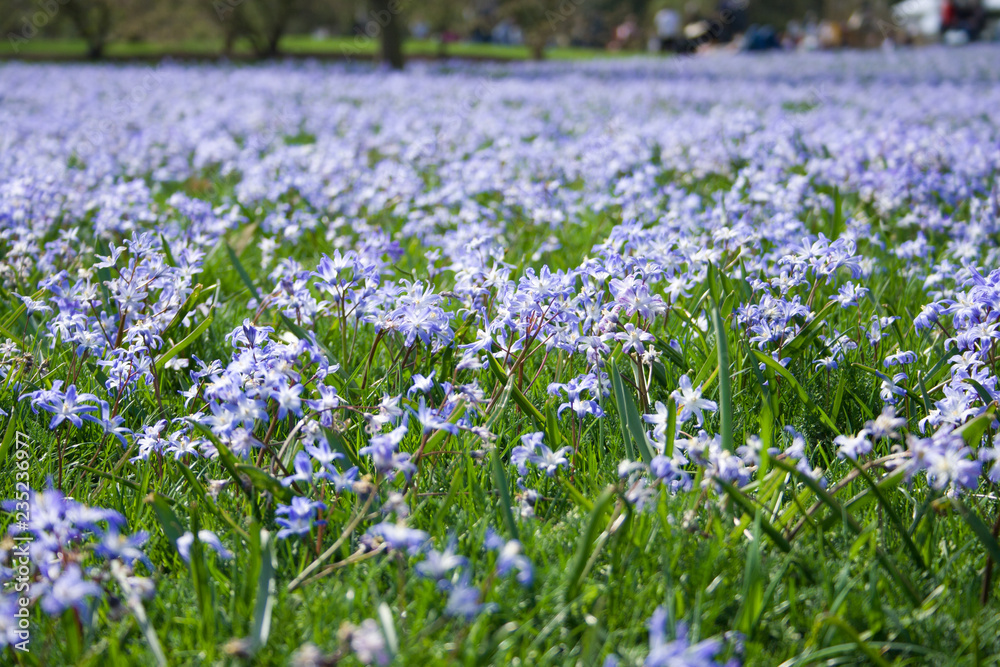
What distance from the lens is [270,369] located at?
2059mm

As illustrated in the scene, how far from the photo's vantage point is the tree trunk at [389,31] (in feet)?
66.4

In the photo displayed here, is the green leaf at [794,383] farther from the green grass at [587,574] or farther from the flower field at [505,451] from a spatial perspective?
the green grass at [587,574]

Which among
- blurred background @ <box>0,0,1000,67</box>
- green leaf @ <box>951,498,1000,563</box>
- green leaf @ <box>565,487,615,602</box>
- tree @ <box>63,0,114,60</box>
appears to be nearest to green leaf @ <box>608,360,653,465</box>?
green leaf @ <box>565,487,615,602</box>

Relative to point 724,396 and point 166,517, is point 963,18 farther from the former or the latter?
point 166,517

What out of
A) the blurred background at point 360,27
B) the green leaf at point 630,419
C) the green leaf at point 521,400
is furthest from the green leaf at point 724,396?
the blurred background at point 360,27

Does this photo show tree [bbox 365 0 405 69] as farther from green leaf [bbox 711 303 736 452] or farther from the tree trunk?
green leaf [bbox 711 303 736 452]

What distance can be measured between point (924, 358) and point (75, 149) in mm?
7449

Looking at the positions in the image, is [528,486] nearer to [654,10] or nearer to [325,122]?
[325,122]

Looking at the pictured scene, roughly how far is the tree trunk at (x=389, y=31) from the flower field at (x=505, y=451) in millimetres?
17506

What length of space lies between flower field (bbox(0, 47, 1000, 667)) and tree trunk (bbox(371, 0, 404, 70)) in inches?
689

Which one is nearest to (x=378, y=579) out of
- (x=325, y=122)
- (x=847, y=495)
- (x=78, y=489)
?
(x=78, y=489)

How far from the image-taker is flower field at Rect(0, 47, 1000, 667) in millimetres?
1623

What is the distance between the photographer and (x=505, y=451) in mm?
2338

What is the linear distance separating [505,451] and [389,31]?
21734 millimetres
